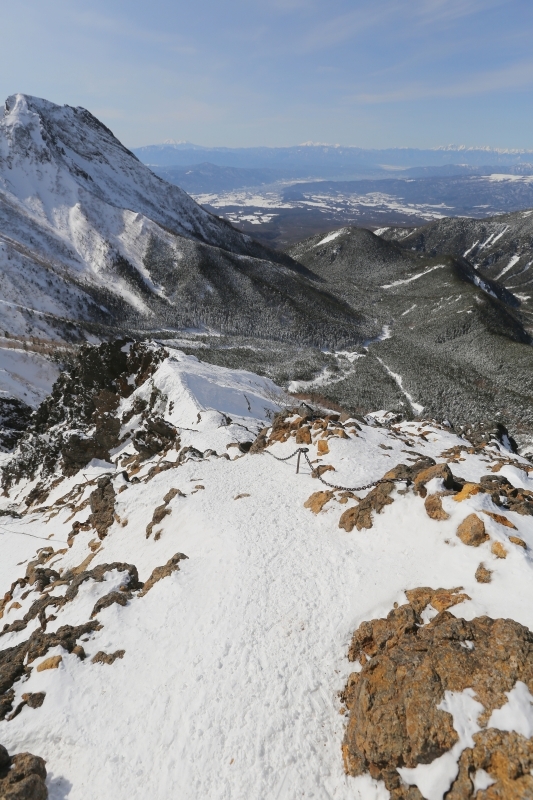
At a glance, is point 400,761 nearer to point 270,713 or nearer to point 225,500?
point 270,713

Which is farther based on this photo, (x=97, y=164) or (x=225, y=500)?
(x=97, y=164)

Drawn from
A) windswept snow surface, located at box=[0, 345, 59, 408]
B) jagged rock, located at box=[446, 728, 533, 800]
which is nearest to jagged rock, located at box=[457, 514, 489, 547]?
jagged rock, located at box=[446, 728, 533, 800]

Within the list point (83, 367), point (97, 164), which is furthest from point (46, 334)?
point (97, 164)

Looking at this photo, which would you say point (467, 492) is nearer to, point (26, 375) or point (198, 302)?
point (26, 375)

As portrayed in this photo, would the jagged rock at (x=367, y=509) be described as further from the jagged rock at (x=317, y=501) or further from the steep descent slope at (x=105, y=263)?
the steep descent slope at (x=105, y=263)

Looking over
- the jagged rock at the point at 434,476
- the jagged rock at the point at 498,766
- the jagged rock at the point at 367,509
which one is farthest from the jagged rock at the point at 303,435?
the jagged rock at the point at 498,766

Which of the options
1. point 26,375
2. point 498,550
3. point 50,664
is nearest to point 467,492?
point 498,550
